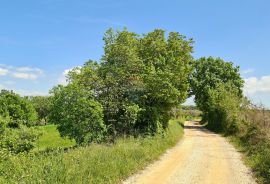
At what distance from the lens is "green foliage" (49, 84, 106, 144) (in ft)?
73.7

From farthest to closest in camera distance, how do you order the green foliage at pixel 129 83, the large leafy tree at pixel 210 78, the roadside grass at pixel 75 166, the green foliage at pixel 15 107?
the large leafy tree at pixel 210 78 < the green foliage at pixel 15 107 < the green foliage at pixel 129 83 < the roadside grass at pixel 75 166

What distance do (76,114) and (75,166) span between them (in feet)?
32.1

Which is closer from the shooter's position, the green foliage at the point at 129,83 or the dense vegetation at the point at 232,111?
the dense vegetation at the point at 232,111

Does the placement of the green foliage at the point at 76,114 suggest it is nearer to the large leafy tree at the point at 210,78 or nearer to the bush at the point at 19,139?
the bush at the point at 19,139

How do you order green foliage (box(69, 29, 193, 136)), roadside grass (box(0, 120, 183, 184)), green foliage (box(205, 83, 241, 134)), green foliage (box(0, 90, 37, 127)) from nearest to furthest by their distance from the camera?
roadside grass (box(0, 120, 183, 184)), green foliage (box(69, 29, 193, 136)), green foliage (box(205, 83, 241, 134)), green foliage (box(0, 90, 37, 127))

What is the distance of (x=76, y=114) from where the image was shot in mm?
22484

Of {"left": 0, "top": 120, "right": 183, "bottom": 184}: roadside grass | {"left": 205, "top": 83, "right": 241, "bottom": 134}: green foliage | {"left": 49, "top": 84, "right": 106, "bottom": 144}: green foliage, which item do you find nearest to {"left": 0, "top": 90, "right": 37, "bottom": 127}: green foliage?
{"left": 205, "top": 83, "right": 241, "bottom": 134}: green foliage

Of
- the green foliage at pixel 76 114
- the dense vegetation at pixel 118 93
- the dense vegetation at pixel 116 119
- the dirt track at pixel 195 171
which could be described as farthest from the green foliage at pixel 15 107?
the dirt track at pixel 195 171

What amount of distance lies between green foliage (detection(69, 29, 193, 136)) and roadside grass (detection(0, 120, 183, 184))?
7.74 m

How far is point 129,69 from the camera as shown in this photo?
2681 cm

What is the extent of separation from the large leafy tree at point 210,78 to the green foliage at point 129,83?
3795cm

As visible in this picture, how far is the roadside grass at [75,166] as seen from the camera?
1147cm

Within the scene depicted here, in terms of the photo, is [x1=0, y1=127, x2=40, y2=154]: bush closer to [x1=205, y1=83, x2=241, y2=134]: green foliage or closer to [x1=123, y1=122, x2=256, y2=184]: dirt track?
[x1=123, y1=122, x2=256, y2=184]: dirt track

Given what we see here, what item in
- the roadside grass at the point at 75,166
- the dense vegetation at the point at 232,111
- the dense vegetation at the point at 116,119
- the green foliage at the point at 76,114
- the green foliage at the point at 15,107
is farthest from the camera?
the green foliage at the point at 15,107
